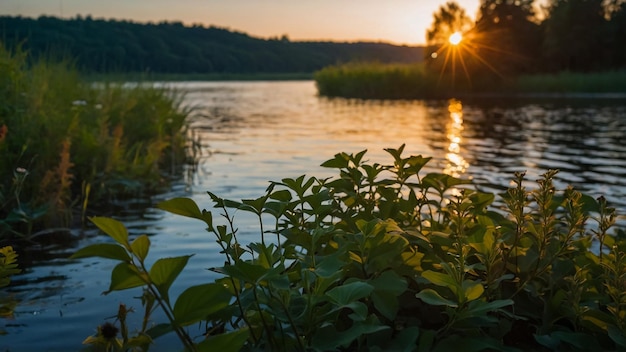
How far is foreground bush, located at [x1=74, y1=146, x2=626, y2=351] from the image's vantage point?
1832 mm

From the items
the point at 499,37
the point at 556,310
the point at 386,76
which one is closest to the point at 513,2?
the point at 499,37

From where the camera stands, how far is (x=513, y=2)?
5009 cm

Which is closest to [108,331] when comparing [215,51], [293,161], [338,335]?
[338,335]

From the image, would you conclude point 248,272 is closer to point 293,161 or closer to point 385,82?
point 293,161

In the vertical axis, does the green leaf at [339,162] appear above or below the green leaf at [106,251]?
above

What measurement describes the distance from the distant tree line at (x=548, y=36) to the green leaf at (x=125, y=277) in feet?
153

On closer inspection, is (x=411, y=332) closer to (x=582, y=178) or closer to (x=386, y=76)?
(x=582, y=178)

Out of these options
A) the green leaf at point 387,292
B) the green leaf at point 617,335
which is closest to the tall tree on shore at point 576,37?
the green leaf at point 617,335

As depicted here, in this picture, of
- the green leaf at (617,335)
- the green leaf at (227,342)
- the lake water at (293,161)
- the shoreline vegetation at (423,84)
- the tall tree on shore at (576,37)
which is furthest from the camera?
the tall tree on shore at (576,37)

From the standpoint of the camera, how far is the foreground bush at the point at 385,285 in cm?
183

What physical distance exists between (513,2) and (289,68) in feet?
236

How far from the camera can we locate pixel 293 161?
12375 mm

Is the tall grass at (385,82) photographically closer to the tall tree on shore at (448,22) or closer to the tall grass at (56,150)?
the tall tree on shore at (448,22)

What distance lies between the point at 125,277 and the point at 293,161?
34.9 feet
